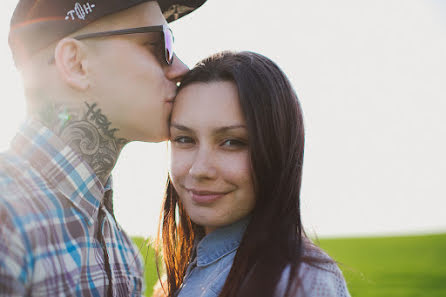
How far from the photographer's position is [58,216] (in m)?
2.26

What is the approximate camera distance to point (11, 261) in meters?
2.01

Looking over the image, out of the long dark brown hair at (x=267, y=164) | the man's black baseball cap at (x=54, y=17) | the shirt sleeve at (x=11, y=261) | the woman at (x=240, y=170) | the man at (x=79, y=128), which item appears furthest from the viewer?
the man's black baseball cap at (x=54, y=17)

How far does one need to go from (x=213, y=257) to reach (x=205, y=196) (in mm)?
410

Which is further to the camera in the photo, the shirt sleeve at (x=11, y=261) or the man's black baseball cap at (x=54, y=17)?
the man's black baseball cap at (x=54, y=17)

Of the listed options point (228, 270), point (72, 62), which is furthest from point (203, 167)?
point (72, 62)

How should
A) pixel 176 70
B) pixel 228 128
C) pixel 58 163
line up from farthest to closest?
1. pixel 176 70
2. pixel 228 128
3. pixel 58 163

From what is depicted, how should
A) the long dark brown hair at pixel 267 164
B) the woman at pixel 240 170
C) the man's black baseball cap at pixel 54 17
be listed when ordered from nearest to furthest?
the long dark brown hair at pixel 267 164
the woman at pixel 240 170
the man's black baseball cap at pixel 54 17

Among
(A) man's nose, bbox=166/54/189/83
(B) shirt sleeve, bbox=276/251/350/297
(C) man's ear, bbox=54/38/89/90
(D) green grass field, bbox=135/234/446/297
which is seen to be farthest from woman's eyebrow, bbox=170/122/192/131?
(D) green grass field, bbox=135/234/446/297

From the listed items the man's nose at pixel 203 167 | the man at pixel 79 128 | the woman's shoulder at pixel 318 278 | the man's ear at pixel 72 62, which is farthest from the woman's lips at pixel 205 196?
the man's ear at pixel 72 62

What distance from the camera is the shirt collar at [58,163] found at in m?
2.38

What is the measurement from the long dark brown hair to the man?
36 centimetres

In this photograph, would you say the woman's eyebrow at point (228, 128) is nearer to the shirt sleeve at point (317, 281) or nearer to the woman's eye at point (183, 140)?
the woman's eye at point (183, 140)

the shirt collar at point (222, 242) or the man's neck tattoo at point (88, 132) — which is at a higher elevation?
the man's neck tattoo at point (88, 132)

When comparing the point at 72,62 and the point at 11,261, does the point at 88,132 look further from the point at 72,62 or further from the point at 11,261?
the point at 11,261
